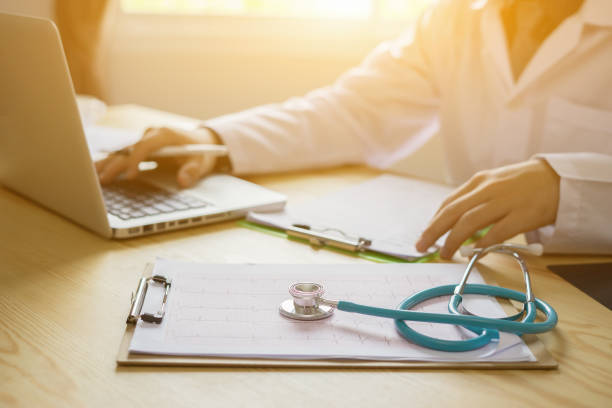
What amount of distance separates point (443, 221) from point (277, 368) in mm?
364

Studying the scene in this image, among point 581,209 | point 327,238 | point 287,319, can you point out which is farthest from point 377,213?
point 287,319

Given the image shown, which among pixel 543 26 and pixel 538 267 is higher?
pixel 543 26

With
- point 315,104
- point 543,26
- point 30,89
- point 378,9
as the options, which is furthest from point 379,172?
point 378,9

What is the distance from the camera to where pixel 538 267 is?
0.74 m

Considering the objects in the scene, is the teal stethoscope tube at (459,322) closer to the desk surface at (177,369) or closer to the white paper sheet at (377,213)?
the desk surface at (177,369)

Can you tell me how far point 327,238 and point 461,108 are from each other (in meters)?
0.67

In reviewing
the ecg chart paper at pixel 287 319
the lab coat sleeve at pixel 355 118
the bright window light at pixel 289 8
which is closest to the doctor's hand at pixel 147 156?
the lab coat sleeve at pixel 355 118

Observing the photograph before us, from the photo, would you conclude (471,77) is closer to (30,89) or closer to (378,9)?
(30,89)

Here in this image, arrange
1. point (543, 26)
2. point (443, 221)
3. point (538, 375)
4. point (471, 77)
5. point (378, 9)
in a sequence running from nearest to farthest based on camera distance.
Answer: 1. point (538, 375)
2. point (443, 221)
3. point (543, 26)
4. point (471, 77)
5. point (378, 9)

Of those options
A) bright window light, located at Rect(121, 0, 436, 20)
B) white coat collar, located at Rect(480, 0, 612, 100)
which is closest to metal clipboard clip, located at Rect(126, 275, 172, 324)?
white coat collar, located at Rect(480, 0, 612, 100)

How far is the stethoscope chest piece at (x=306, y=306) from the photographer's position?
56 cm

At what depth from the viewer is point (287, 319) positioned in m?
0.56

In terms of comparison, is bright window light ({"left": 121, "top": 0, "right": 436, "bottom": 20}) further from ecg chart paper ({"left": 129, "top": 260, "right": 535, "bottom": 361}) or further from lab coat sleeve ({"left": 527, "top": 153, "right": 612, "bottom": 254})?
ecg chart paper ({"left": 129, "top": 260, "right": 535, "bottom": 361})

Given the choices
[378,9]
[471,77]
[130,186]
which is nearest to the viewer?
[130,186]
